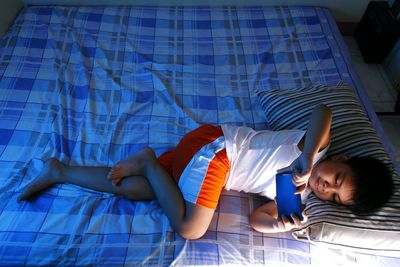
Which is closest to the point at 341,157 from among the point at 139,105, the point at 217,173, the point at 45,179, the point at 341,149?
the point at 341,149

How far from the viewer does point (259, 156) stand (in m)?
1.18

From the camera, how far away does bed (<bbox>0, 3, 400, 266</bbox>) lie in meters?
1.07

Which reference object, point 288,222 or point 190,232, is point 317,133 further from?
point 190,232

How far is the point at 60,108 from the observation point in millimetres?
1453

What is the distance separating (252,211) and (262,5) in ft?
4.90

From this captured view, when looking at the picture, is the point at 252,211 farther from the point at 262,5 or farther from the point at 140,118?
the point at 262,5

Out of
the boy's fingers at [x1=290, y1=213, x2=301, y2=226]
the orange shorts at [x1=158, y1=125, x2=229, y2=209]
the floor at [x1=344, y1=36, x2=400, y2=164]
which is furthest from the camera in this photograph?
the floor at [x1=344, y1=36, x2=400, y2=164]

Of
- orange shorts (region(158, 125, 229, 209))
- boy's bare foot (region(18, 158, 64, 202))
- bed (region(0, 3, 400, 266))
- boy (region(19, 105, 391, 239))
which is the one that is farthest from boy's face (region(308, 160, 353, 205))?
boy's bare foot (region(18, 158, 64, 202))

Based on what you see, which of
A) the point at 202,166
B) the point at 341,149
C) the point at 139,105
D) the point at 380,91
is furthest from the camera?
the point at 380,91

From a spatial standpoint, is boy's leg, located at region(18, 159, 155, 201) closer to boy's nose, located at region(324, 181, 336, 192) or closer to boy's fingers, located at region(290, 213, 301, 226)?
boy's fingers, located at region(290, 213, 301, 226)

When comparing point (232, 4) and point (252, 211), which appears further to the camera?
point (232, 4)

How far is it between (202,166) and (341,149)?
21.8 inches

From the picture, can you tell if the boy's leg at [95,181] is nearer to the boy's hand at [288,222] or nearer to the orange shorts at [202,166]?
the orange shorts at [202,166]

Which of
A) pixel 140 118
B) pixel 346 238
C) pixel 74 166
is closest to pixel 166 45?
pixel 140 118
